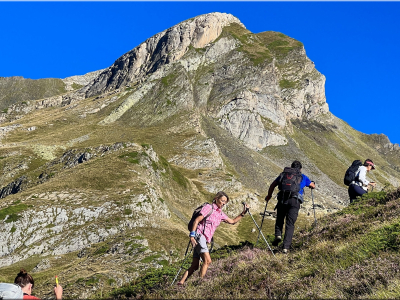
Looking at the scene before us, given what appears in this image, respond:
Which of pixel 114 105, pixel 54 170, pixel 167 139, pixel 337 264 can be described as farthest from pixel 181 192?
pixel 114 105

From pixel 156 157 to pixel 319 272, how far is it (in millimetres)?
53315

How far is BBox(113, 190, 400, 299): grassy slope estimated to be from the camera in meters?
6.33

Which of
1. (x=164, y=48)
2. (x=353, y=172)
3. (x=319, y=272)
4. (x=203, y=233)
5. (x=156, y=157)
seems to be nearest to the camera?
(x=319, y=272)

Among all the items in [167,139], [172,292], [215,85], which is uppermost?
[215,85]

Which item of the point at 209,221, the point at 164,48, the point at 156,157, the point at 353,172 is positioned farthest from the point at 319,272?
the point at 164,48

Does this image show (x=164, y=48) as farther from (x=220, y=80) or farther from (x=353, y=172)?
(x=353, y=172)

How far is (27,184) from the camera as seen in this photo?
176ft

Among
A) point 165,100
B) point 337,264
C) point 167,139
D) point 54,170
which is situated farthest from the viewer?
point 165,100

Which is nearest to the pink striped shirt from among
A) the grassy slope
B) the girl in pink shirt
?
the girl in pink shirt

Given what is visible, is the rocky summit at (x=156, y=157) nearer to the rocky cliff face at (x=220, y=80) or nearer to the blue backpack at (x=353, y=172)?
the rocky cliff face at (x=220, y=80)

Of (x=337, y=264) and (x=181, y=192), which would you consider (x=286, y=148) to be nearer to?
(x=181, y=192)

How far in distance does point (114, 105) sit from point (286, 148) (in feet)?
253

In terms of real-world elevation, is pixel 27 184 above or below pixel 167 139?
below

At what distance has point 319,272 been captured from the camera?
24.4ft
